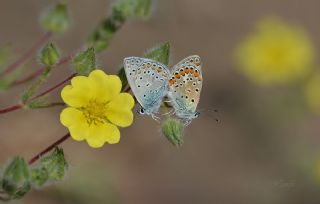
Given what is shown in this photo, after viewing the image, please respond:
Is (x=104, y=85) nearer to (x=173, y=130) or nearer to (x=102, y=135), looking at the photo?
(x=102, y=135)

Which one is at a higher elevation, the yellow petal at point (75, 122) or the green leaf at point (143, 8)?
the green leaf at point (143, 8)

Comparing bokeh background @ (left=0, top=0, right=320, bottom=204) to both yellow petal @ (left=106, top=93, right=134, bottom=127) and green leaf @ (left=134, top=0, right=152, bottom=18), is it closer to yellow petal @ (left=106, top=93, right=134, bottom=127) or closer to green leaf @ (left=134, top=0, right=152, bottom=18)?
green leaf @ (left=134, top=0, right=152, bottom=18)

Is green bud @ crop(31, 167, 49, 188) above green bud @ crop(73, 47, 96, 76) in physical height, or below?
below

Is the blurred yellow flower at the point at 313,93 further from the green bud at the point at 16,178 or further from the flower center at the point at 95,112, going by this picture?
the green bud at the point at 16,178

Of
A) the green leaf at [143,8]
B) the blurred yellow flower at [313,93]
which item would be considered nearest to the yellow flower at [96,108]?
the green leaf at [143,8]

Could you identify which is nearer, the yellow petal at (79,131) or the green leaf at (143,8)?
the yellow petal at (79,131)

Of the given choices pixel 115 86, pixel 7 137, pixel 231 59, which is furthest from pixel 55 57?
pixel 231 59

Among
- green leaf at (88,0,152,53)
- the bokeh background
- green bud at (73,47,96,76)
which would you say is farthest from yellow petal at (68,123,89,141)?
the bokeh background
